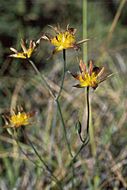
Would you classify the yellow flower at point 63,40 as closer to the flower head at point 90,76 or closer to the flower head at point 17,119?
the flower head at point 90,76

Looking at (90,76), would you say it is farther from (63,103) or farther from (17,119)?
(63,103)

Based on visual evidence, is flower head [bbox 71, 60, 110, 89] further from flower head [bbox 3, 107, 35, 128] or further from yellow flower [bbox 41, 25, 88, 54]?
flower head [bbox 3, 107, 35, 128]

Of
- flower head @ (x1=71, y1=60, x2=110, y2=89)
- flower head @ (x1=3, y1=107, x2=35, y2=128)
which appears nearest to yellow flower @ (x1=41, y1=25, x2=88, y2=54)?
flower head @ (x1=71, y1=60, x2=110, y2=89)

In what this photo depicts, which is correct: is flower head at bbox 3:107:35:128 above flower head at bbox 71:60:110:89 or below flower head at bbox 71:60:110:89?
below

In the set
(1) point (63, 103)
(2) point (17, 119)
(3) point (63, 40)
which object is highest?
(3) point (63, 40)

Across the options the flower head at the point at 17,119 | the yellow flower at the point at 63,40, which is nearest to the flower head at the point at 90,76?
the yellow flower at the point at 63,40

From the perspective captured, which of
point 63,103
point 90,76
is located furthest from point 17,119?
point 63,103

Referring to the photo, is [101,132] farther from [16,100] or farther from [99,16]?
[99,16]

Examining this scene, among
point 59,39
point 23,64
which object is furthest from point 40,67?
point 59,39
